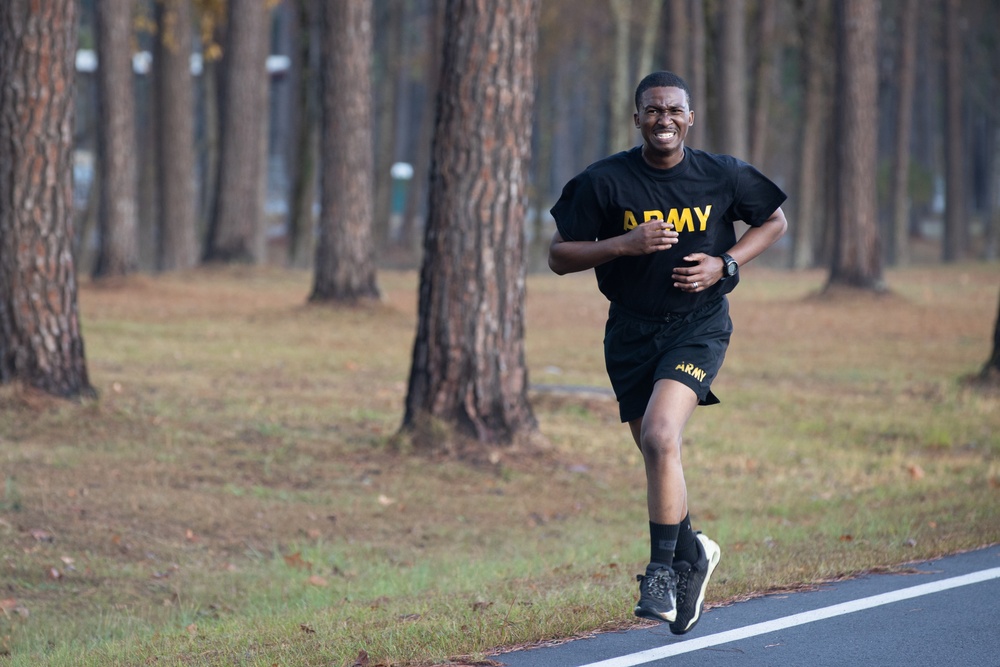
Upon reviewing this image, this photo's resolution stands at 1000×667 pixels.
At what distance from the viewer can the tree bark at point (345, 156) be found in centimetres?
2034

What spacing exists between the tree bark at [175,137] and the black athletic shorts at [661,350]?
2418 cm

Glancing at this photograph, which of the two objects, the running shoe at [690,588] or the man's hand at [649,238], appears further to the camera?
the running shoe at [690,588]

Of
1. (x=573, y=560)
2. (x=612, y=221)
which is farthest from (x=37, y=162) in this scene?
(x=612, y=221)

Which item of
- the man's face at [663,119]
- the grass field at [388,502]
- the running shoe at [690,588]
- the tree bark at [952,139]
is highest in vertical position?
the tree bark at [952,139]

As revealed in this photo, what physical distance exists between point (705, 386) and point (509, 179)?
17.7 ft

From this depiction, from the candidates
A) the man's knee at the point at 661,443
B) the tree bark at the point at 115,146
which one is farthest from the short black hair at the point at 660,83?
the tree bark at the point at 115,146

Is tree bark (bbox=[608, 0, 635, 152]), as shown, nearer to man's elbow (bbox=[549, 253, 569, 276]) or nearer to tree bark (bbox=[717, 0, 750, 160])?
tree bark (bbox=[717, 0, 750, 160])

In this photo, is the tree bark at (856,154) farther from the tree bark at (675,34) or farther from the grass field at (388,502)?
the tree bark at (675,34)

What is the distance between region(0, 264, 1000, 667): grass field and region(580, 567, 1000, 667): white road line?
43cm

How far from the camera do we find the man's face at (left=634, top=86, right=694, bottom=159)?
5.58m

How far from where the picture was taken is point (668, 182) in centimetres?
567

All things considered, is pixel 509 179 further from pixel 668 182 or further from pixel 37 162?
pixel 668 182

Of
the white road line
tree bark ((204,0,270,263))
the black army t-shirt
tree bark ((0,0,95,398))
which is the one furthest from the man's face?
tree bark ((204,0,270,263))

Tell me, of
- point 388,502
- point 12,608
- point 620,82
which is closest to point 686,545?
point 12,608
